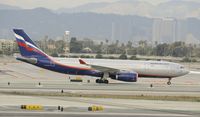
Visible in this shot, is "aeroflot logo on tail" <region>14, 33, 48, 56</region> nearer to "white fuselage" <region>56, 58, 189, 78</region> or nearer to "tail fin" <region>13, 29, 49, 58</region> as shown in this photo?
"tail fin" <region>13, 29, 49, 58</region>

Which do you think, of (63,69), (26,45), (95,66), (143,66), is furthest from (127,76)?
(26,45)

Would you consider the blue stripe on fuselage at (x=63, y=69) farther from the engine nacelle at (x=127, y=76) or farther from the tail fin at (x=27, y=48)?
the engine nacelle at (x=127, y=76)

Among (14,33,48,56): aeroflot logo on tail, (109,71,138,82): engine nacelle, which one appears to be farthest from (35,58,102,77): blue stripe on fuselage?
(109,71,138,82): engine nacelle

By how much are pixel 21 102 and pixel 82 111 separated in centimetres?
608

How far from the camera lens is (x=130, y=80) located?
60312 millimetres

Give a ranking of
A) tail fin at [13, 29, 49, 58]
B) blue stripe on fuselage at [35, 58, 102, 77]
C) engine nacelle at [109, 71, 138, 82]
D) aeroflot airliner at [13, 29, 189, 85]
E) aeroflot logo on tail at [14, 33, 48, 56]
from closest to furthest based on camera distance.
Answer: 1. engine nacelle at [109, 71, 138, 82]
2. aeroflot airliner at [13, 29, 189, 85]
3. blue stripe on fuselage at [35, 58, 102, 77]
4. tail fin at [13, 29, 49, 58]
5. aeroflot logo on tail at [14, 33, 48, 56]

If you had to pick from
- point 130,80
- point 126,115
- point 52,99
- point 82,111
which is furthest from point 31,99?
point 130,80

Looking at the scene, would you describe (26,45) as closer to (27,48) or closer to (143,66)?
(27,48)

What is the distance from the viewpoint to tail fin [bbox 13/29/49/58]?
62.8 meters

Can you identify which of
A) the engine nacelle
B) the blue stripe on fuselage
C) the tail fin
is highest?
the tail fin

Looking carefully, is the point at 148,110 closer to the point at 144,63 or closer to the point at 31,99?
the point at 31,99

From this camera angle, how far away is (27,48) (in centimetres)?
6291

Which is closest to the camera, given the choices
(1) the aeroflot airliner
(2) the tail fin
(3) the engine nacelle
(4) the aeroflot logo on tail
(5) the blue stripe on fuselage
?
(3) the engine nacelle

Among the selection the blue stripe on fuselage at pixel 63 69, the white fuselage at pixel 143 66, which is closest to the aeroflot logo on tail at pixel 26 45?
the blue stripe on fuselage at pixel 63 69
